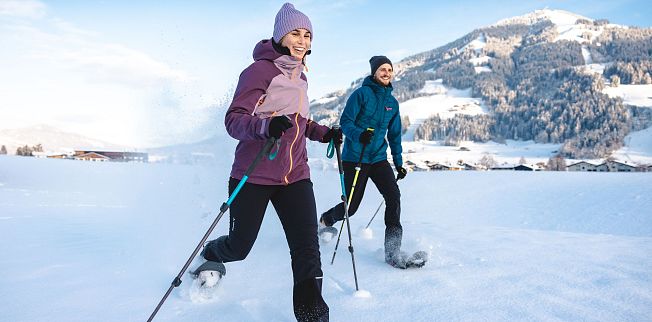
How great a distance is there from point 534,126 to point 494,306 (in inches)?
6300

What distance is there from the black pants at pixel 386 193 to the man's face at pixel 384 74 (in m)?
0.87

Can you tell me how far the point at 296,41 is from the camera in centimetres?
279

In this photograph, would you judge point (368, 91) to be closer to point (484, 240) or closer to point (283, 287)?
point (283, 287)

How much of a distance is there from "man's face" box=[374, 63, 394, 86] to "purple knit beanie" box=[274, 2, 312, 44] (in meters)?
1.77

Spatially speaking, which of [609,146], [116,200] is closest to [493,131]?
[609,146]

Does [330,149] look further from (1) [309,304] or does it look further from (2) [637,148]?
(2) [637,148]

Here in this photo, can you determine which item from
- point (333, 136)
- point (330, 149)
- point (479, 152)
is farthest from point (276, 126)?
point (479, 152)

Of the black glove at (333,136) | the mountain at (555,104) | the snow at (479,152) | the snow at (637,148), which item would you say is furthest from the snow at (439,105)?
the black glove at (333,136)

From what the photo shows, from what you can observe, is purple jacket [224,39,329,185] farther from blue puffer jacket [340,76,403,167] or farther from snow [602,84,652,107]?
snow [602,84,652,107]

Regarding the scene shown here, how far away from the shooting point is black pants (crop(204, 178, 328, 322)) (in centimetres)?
262

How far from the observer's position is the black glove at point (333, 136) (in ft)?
10.8

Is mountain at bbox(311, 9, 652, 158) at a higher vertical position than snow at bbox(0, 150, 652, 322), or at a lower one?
higher

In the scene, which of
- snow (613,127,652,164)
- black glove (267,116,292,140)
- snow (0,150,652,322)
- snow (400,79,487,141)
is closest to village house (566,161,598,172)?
snow (613,127,652,164)

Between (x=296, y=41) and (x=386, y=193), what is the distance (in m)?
2.22
